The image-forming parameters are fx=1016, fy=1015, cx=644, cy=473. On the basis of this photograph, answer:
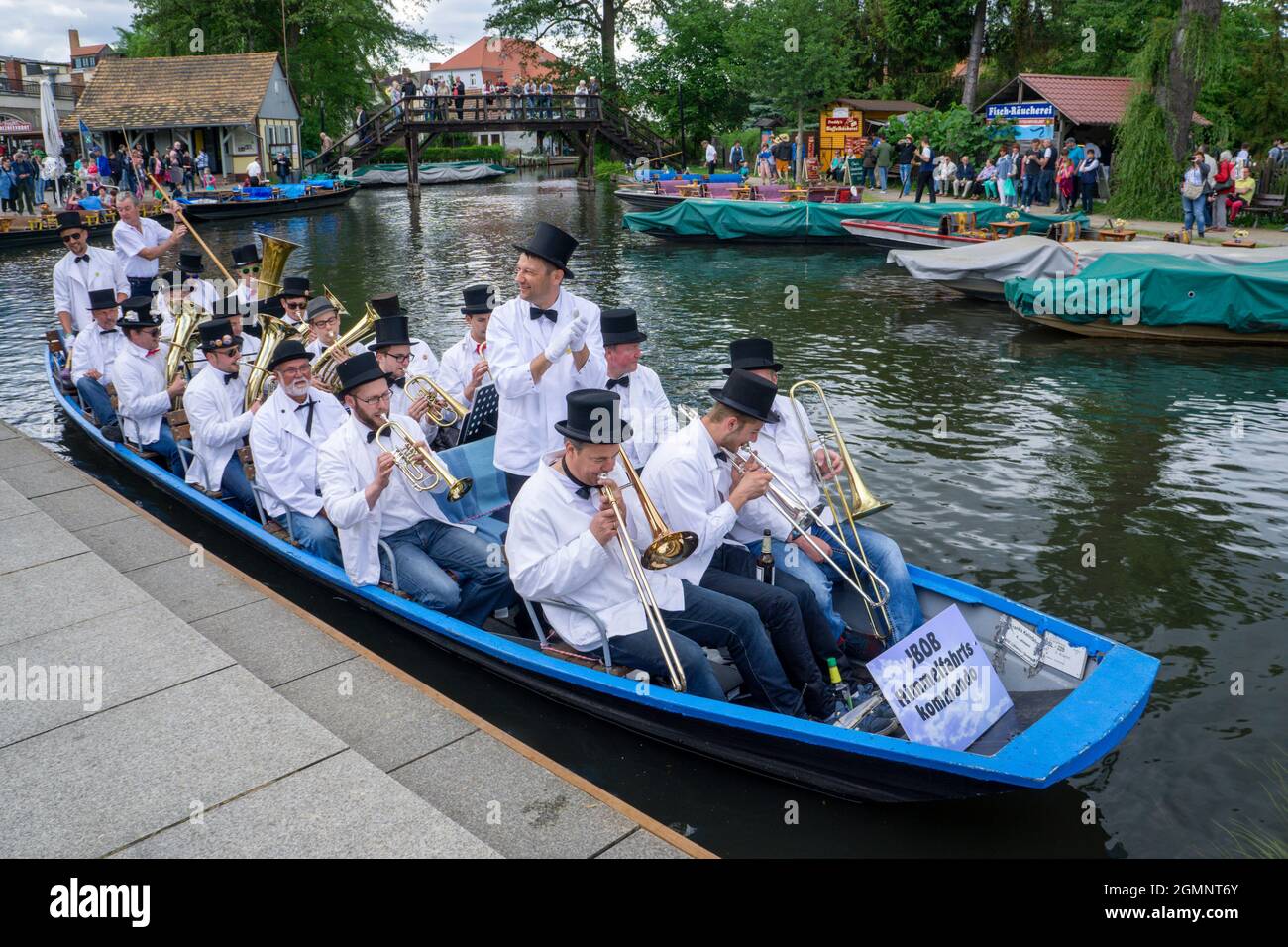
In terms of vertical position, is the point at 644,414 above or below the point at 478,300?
below

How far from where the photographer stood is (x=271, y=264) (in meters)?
11.1

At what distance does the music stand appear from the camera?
8.78 m

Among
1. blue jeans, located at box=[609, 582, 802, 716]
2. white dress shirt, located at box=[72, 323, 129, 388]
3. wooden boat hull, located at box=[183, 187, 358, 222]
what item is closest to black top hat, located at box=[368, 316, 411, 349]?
blue jeans, located at box=[609, 582, 802, 716]

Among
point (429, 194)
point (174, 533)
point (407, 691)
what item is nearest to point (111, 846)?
point (407, 691)

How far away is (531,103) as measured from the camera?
160ft

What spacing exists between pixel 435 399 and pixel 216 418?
6.48 ft

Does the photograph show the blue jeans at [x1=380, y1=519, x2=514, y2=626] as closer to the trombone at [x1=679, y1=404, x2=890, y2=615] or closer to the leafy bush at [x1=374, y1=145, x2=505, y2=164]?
the trombone at [x1=679, y1=404, x2=890, y2=615]

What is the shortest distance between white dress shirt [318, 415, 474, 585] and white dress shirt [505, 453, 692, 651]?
1.45 metres

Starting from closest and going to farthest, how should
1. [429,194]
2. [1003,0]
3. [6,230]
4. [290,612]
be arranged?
1. [290,612]
2. [6,230]
3. [1003,0]
4. [429,194]

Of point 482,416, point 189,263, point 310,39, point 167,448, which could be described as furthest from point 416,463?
point 310,39

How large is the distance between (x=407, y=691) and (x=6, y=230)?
94.0 ft

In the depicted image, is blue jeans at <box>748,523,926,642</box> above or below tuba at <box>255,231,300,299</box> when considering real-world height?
below

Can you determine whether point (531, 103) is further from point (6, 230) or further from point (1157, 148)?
point (1157, 148)

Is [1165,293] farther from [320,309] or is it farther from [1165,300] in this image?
[320,309]
